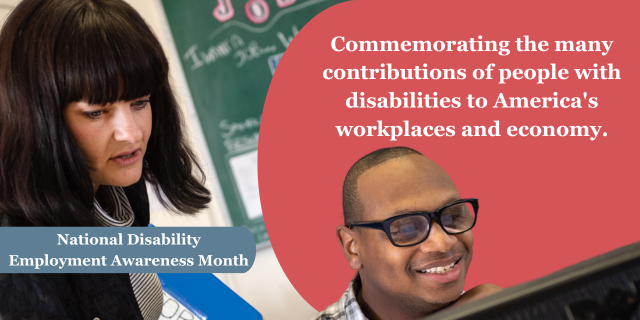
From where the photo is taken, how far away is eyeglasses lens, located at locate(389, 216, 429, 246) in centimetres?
100

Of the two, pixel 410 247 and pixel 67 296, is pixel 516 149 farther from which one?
pixel 67 296

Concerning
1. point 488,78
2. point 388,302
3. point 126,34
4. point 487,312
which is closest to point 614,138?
point 488,78

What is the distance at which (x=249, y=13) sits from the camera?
2.20 metres

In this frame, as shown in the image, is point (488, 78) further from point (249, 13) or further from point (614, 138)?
point (249, 13)

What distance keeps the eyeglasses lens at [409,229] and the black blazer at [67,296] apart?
0.49 meters

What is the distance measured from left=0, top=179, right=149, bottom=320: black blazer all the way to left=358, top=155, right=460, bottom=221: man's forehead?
0.49 m

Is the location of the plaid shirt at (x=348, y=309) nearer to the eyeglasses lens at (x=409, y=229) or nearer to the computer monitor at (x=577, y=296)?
the eyeglasses lens at (x=409, y=229)

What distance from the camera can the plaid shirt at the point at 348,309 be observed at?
1117 mm

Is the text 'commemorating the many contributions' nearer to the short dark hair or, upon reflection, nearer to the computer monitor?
the short dark hair

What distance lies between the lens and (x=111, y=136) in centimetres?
81

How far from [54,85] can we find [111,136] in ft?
0.35

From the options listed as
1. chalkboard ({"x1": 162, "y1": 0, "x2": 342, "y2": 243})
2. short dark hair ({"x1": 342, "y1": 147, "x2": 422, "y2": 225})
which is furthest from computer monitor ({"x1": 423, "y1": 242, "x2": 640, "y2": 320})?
chalkboard ({"x1": 162, "y1": 0, "x2": 342, "y2": 243})

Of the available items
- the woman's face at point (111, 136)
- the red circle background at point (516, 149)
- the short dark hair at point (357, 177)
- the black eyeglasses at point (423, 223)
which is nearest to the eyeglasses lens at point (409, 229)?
the black eyeglasses at point (423, 223)

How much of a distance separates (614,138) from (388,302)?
93 cm
